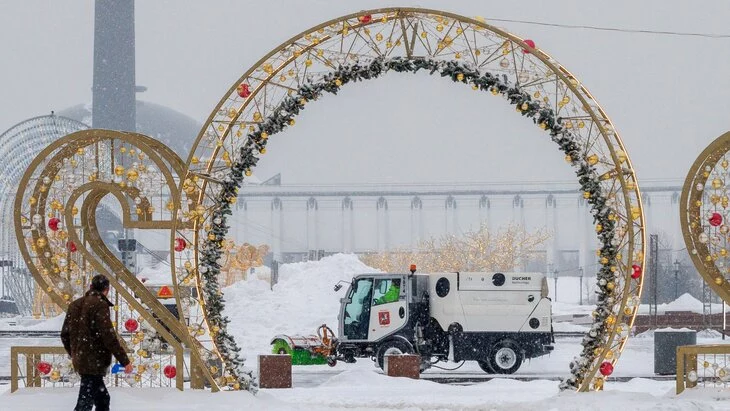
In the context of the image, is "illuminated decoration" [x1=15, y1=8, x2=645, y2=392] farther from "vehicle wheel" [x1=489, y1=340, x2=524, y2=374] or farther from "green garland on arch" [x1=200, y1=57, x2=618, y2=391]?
"vehicle wheel" [x1=489, y1=340, x2=524, y2=374]

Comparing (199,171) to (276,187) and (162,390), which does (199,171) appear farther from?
(276,187)

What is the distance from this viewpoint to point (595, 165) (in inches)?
542

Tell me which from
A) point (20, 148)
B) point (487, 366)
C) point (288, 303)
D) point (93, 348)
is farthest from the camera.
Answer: point (20, 148)

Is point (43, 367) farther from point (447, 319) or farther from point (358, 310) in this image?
point (447, 319)

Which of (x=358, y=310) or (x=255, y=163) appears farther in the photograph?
(x=358, y=310)

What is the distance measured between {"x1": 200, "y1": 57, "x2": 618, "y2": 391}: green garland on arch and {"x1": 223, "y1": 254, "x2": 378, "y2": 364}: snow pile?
10.1 meters

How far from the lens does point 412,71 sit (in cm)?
1380

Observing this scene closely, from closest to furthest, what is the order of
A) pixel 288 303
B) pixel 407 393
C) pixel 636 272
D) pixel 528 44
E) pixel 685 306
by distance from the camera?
1. pixel 636 272
2. pixel 528 44
3. pixel 407 393
4. pixel 288 303
5. pixel 685 306

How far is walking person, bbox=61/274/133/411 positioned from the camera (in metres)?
11.3

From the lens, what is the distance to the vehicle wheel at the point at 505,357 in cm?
2109

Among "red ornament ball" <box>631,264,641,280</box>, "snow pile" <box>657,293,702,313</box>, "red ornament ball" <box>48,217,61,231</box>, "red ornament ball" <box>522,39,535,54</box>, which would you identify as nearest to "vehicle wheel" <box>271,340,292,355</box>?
"red ornament ball" <box>48,217,61,231</box>

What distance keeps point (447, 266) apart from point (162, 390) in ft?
150

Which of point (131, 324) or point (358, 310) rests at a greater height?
point (131, 324)

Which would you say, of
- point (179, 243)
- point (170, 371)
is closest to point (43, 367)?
point (170, 371)
